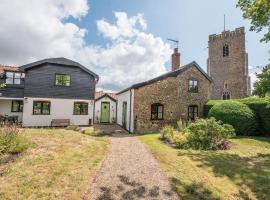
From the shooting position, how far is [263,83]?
31.9 ft

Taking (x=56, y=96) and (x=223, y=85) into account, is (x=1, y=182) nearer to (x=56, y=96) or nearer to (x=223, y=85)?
(x=56, y=96)

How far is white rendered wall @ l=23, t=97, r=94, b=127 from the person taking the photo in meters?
19.4

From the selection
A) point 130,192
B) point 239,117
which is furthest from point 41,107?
point 239,117

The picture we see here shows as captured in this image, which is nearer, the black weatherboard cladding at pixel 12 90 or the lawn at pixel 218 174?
the lawn at pixel 218 174

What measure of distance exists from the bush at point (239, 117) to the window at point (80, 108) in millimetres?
13044

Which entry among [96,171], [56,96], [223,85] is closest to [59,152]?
[96,171]

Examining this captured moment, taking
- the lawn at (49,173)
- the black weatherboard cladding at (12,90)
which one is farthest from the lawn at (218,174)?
the black weatherboard cladding at (12,90)

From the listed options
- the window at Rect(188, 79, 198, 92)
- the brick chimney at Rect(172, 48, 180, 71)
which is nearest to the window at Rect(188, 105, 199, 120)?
the window at Rect(188, 79, 198, 92)

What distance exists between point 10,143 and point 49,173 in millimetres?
2883

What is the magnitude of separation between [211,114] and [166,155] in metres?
10.6

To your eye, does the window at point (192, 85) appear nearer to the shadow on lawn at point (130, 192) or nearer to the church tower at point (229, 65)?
the shadow on lawn at point (130, 192)

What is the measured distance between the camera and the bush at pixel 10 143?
789cm

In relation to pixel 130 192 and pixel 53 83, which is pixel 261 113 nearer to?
pixel 130 192

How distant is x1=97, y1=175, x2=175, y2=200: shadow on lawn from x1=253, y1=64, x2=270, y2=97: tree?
24.0 feet
